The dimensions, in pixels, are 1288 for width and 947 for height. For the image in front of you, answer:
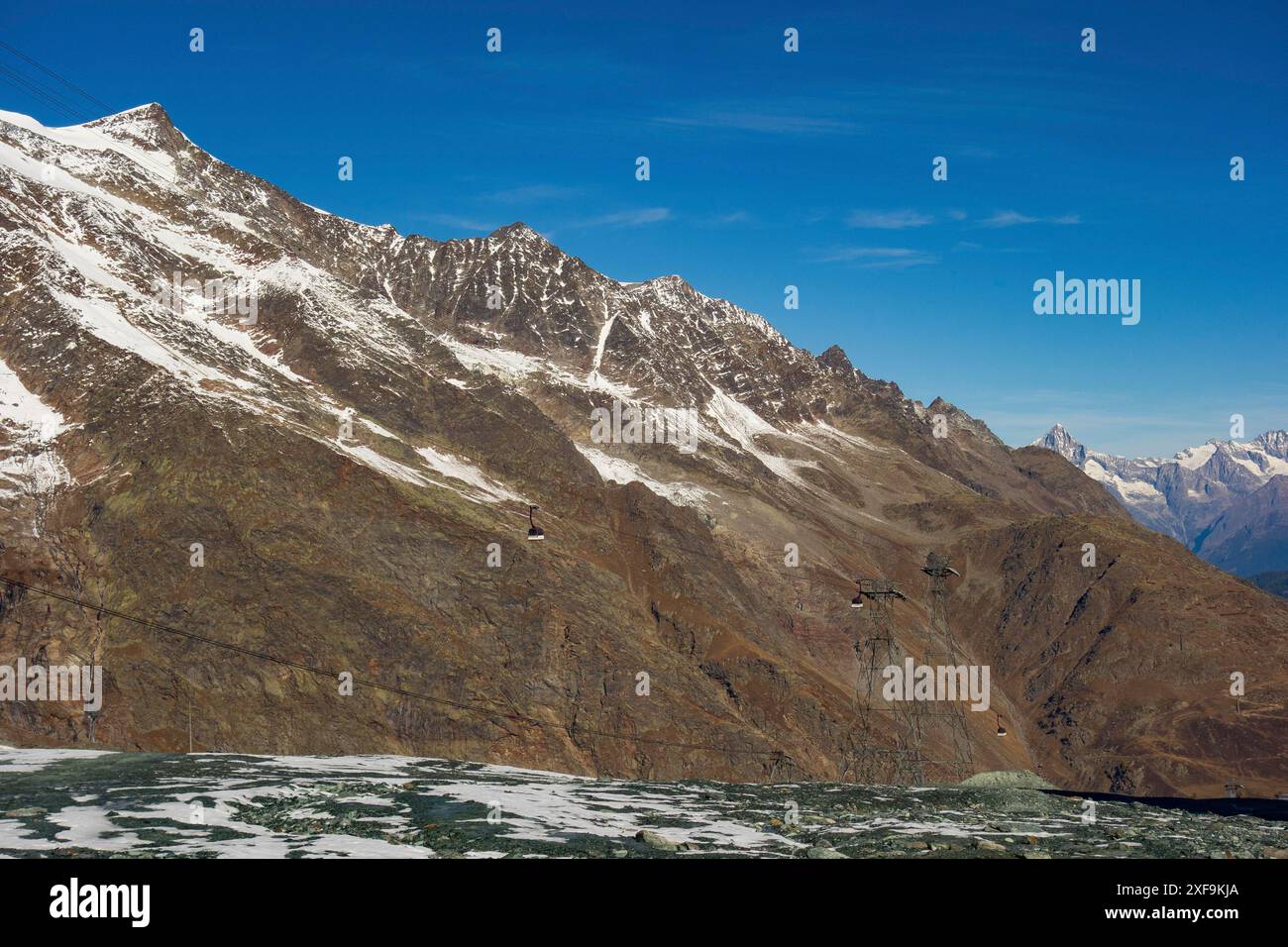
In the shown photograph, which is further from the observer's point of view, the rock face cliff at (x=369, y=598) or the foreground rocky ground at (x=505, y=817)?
the rock face cliff at (x=369, y=598)

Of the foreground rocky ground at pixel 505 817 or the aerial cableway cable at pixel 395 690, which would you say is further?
the aerial cableway cable at pixel 395 690

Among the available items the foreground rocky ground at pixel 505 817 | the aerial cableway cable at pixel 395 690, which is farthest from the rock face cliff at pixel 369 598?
the foreground rocky ground at pixel 505 817

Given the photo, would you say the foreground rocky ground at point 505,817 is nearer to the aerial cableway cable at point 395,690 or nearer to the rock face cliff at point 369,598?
the rock face cliff at point 369,598

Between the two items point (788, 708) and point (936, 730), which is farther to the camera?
point (936, 730)

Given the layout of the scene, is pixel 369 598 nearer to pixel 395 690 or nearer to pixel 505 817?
pixel 395 690

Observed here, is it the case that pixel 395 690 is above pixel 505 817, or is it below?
below

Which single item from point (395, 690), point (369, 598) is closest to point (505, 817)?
point (395, 690)

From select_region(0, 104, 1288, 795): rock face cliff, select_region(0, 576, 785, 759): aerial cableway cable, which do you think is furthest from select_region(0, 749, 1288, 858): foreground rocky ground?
select_region(0, 576, 785, 759): aerial cableway cable
